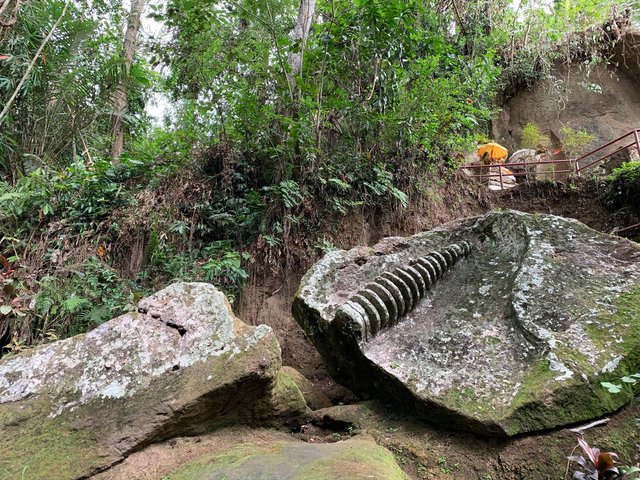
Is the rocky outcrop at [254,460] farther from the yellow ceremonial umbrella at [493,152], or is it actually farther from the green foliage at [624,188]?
the yellow ceremonial umbrella at [493,152]

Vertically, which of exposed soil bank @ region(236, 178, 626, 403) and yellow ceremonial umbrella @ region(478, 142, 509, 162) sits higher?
yellow ceremonial umbrella @ region(478, 142, 509, 162)

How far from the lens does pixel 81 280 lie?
485 cm

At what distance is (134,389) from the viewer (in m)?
2.53

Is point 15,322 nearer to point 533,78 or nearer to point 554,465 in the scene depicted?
point 554,465

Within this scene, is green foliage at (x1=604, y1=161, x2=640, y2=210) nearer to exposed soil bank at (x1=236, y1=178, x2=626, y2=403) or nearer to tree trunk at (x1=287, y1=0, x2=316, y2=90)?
exposed soil bank at (x1=236, y1=178, x2=626, y2=403)

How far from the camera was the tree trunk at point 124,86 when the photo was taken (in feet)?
24.4

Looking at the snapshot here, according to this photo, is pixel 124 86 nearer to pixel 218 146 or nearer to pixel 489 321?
pixel 218 146

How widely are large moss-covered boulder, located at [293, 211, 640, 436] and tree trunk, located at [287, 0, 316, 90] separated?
9.40 ft

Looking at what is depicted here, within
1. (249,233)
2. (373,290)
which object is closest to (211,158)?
(249,233)

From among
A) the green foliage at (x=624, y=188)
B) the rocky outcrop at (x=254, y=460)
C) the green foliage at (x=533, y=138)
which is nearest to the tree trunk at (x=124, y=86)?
the rocky outcrop at (x=254, y=460)

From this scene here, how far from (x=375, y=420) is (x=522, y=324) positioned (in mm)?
1276

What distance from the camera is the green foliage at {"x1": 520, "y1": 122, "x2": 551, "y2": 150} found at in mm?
11945

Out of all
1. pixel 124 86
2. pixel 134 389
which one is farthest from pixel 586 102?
pixel 134 389

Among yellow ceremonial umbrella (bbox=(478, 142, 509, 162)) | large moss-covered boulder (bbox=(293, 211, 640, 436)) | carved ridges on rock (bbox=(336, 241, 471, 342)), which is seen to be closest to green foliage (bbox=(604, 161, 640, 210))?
yellow ceremonial umbrella (bbox=(478, 142, 509, 162))
